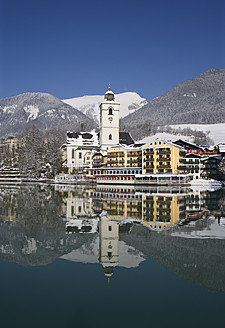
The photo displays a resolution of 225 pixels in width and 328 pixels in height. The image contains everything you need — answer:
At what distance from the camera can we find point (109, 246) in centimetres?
1627

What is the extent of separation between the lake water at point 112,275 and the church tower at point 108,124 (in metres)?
73.4

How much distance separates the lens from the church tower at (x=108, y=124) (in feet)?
311

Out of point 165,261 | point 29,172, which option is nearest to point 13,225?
point 165,261

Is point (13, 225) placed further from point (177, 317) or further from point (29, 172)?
point (29, 172)

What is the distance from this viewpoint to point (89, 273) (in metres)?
12.4

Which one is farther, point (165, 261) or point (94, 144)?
Answer: point (94, 144)

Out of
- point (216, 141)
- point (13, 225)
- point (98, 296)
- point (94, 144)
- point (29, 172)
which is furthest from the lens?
point (216, 141)

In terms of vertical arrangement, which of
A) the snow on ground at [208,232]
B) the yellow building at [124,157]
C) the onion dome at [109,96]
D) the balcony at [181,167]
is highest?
the onion dome at [109,96]

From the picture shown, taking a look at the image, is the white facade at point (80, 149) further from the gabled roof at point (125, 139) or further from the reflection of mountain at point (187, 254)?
the reflection of mountain at point (187, 254)

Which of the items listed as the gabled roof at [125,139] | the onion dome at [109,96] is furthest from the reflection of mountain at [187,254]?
the gabled roof at [125,139]

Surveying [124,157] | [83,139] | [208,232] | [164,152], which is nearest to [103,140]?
[83,139]

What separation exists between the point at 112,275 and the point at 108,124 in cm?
8432

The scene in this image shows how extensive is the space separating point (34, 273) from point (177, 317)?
19.1 ft

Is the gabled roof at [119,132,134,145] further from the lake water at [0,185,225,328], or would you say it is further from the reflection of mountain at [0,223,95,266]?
the reflection of mountain at [0,223,95,266]
